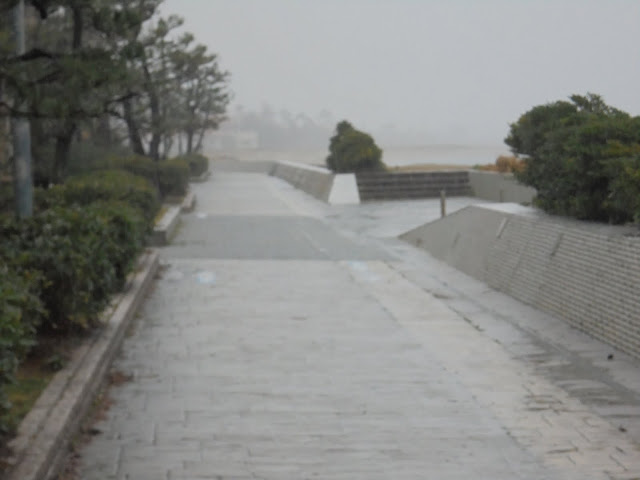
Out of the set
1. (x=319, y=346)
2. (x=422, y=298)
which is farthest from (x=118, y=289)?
(x=422, y=298)

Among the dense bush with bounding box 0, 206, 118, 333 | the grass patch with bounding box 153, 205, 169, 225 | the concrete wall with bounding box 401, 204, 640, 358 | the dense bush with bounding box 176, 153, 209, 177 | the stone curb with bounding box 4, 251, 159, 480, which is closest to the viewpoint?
the stone curb with bounding box 4, 251, 159, 480

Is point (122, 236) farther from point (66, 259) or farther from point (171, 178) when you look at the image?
point (171, 178)

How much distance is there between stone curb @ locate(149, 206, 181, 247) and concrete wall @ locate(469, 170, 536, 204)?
9.10m

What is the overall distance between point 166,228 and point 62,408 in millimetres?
11754

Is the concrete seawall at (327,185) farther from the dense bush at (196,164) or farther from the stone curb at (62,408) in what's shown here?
the stone curb at (62,408)

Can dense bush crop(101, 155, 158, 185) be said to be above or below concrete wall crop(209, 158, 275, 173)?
above

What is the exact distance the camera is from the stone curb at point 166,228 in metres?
16.6

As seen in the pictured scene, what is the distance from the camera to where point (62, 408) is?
5.66 m

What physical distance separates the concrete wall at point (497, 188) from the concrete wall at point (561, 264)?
39.2 feet

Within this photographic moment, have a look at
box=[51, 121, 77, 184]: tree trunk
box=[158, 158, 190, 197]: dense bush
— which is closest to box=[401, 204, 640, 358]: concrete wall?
box=[51, 121, 77, 184]: tree trunk

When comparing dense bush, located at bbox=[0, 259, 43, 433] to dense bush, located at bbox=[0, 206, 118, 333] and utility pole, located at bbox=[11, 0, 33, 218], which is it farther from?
utility pole, located at bbox=[11, 0, 33, 218]

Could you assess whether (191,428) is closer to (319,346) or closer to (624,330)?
(319,346)

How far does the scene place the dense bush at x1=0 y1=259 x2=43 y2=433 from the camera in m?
4.55

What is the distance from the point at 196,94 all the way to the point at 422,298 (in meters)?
39.2
